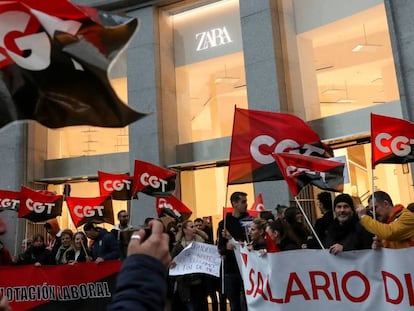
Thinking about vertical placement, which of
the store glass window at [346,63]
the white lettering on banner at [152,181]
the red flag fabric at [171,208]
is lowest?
the red flag fabric at [171,208]

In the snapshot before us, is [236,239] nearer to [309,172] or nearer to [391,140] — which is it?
[309,172]

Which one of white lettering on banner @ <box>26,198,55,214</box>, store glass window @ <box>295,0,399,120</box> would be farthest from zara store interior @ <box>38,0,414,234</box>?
white lettering on banner @ <box>26,198,55,214</box>

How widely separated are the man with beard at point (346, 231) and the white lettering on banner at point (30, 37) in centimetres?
Answer: 413

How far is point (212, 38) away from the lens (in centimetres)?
1516

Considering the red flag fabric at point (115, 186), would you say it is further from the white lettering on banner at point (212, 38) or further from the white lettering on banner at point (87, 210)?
the white lettering on banner at point (212, 38)

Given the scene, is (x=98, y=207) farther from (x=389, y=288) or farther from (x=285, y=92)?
(x=389, y=288)

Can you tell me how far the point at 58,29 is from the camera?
303 cm

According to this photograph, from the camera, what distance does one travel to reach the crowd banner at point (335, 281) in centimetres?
523

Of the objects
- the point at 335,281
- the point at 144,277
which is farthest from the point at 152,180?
the point at 144,277

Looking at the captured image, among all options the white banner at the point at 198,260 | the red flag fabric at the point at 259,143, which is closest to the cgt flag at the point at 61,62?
the red flag fabric at the point at 259,143

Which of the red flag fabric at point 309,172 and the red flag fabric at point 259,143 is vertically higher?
the red flag fabric at point 259,143

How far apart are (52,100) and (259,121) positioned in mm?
4780

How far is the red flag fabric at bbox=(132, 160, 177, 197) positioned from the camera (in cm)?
1057

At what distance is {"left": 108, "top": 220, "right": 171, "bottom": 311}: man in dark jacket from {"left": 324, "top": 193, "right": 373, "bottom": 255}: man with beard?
4653 millimetres
